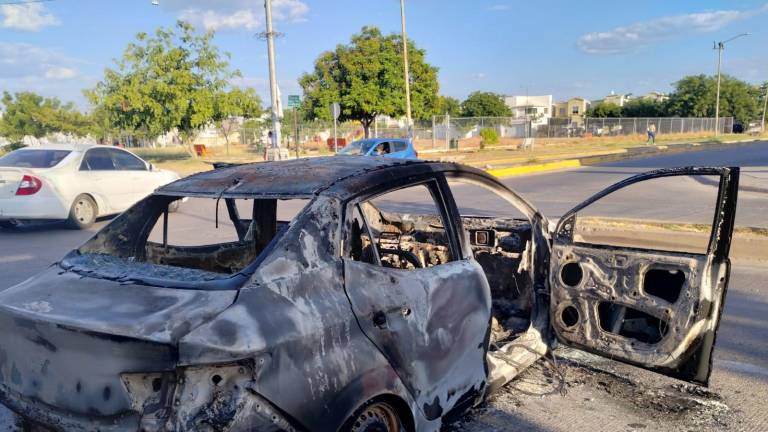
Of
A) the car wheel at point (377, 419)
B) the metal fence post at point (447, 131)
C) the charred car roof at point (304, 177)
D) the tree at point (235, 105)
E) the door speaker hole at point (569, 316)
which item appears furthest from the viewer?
the metal fence post at point (447, 131)

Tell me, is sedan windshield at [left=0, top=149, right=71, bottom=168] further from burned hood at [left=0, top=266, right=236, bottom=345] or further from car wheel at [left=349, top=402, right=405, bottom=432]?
car wheel at [left=349, top=402, right=405, bottom=432]

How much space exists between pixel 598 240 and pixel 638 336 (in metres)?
4.56

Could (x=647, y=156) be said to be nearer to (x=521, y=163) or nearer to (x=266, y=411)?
(x=521, y=163)

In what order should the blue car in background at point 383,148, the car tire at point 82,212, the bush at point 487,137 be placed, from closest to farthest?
the car tire at point 82,212
the blue car in background at point 383,148
the bush at point 487,137

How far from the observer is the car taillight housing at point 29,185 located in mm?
9445

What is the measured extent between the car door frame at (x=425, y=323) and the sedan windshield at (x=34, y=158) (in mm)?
9083

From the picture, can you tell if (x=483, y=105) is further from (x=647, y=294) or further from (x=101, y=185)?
(x=647, y=294)

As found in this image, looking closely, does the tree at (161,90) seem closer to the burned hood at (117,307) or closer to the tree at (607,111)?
the burned hood at (117,307)

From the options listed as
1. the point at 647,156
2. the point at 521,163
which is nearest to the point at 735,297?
the point at 521,163

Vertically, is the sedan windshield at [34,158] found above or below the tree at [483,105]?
below

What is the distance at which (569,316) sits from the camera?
12.4 feet

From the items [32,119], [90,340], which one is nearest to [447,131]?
[90,340]

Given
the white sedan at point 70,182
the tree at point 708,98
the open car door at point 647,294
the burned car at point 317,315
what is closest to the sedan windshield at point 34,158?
→ the white sedan at point 70,182

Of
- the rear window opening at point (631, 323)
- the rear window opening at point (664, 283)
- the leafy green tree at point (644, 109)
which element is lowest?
the rear window opening at point (631, 323)
